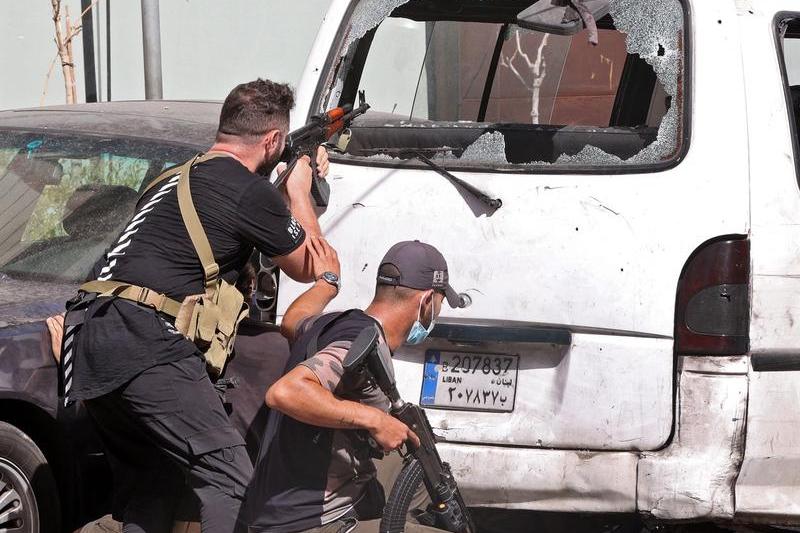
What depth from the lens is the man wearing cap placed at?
281cm

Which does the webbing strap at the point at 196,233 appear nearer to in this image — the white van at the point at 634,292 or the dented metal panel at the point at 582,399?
the white van at the point at 634,292

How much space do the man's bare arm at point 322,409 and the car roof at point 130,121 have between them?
2180 millimetres

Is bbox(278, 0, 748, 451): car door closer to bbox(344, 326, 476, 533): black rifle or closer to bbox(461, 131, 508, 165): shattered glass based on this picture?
bbox(461, 131, 508, 165): shattered glass

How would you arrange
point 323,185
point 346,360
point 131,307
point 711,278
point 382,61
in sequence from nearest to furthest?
1. point 346,360
2. point 131,307
3. point 711,278
4. point 323,185
5. point 382,61

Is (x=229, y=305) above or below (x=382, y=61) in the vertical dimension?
below

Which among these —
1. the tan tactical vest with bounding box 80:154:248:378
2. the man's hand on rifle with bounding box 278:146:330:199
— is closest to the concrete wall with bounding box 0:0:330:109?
the man's hand on rifle with bounding box 278:146:330:199


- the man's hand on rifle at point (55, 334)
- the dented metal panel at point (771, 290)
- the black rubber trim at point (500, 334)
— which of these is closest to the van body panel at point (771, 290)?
the dented metal panel at point (771, 290)

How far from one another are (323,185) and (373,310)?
81 centimetres

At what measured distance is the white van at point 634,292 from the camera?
11.4ft

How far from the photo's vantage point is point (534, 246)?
3570 mm

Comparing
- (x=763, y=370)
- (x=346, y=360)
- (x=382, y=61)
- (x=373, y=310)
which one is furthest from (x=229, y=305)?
(x=382, y=61)

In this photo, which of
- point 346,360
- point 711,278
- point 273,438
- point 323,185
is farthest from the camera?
point 323,185

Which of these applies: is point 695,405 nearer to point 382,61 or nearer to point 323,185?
point 323,185

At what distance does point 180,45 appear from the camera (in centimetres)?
984
